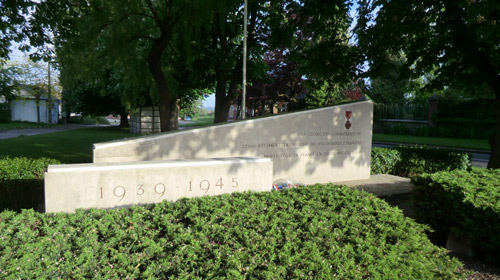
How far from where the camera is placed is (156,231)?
304 cm

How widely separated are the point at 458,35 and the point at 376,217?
7.81m

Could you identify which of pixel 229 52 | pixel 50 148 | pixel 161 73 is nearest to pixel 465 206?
pixel 161 73

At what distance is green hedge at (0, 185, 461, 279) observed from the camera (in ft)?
8.29

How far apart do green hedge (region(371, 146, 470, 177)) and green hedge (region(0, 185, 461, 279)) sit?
276 inches

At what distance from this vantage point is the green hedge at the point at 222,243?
2.53m

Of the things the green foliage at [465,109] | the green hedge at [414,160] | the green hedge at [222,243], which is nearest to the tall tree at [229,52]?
the green hedge at [414,160]

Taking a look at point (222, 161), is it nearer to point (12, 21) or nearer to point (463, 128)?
point (12, 21)

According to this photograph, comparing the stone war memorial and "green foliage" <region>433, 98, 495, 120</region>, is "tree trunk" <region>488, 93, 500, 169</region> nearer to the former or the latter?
the stone war memorial

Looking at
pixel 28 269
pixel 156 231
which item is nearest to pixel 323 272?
pixel 156 231

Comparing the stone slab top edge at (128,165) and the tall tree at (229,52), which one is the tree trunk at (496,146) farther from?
the tall tree at (229,52)

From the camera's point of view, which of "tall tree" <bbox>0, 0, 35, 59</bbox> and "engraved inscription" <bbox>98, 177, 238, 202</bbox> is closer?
"engraved inscription" <bbox>98, 177, 238, 202</bbox>

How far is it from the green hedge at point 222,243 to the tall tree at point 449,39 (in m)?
7.00

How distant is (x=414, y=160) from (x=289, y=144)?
17.4ft

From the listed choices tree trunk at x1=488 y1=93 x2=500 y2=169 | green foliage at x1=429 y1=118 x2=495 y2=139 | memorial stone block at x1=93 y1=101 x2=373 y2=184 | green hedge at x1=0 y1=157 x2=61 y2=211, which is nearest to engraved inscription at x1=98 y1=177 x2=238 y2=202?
memorial stone block at x1=93 y1=101 x2=373 y2=184
